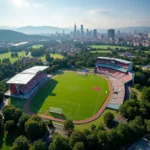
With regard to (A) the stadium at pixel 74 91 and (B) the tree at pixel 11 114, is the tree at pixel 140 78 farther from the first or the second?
(B) the tree at pixel 11 114

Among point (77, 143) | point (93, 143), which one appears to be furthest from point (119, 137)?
point (77, 143)

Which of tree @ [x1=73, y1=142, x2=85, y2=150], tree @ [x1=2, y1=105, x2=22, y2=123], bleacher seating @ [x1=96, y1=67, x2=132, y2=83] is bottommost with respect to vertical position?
tree @ [x1=73, y1=142, x2=85, y2=150]

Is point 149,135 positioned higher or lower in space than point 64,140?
lower

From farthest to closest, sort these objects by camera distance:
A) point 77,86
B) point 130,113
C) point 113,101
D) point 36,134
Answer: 1. point 77,86
2. point 113,101
3. point 130,113
4. point 36,134

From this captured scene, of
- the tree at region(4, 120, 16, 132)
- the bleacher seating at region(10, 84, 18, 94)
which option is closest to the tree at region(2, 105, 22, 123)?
the tree at region(4, 120, 16, 132)

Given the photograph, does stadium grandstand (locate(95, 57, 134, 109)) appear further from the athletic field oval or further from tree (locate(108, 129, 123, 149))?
tree (locate(108, 129, 123, 149))

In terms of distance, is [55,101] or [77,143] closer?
[77,143]

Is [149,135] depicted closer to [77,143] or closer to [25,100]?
[77,143]

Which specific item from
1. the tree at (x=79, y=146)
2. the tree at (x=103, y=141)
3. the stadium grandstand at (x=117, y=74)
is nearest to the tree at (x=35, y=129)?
the tree at (x=79, y=146)
